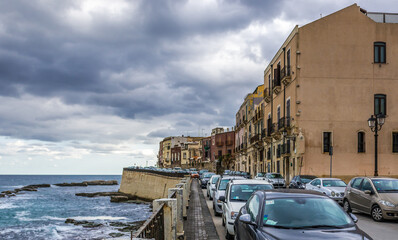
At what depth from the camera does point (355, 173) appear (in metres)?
36.4

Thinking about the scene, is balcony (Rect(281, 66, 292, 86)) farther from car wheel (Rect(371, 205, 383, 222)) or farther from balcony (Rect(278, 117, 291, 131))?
car wheel (Rect(371, 205, 383, 222))

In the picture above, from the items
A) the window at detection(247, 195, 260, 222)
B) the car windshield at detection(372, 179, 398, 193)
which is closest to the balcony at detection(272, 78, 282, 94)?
the car windshield at detection(372, 179, 398, 193)

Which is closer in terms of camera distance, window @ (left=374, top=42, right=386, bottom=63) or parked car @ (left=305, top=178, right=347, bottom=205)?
parked car @ (left=305, top=178, right=347, bottom=205)

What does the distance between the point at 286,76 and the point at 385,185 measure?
24668mm

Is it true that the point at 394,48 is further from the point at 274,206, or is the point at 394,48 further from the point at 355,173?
the point at 274,206

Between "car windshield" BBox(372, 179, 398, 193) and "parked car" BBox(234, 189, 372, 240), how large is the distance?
8974mm

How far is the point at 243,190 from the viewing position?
12961 mm

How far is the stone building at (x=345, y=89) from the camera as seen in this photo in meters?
36.9

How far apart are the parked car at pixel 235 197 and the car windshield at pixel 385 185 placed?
196 inches

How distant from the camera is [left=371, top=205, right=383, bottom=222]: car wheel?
14961 millimetres

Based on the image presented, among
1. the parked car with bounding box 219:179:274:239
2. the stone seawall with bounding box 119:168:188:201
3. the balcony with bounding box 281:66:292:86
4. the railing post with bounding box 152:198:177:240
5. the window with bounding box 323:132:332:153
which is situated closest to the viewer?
the railing post with bounding box 152:198:177:240

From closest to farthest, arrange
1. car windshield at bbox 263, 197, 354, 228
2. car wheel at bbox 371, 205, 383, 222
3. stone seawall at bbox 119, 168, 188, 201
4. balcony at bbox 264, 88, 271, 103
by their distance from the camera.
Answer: car windshield at bbox 263, 197, 354, 228 → car wheel at bbox 371, 205, 383, 222 → balcony at bbox 264, 88, 271, 103 → stone seawall at bbox 119, 168, 188, 201

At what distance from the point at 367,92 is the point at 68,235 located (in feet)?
92.5

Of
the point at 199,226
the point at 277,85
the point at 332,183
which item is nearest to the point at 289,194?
the point at 199,226
